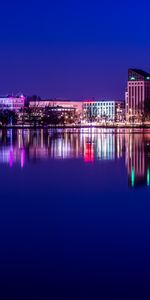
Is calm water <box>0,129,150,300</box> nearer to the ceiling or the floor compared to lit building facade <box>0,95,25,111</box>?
nearer to the floor

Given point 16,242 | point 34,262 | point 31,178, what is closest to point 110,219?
point 16,242

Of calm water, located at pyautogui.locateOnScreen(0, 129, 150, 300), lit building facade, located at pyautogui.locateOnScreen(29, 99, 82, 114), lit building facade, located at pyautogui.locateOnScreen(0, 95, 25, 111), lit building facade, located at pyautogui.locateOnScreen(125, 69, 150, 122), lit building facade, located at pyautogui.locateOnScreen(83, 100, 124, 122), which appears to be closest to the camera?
calm water, located at pyautogui.locateOnScreen(0, 129, 150, 300)

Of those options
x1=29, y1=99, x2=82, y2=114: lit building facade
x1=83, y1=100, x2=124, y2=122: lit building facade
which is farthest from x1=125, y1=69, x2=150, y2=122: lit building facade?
x1=29, y1=99, x2=82, y2=114: lit building facade

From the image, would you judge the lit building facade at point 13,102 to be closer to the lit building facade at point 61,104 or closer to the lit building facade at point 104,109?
the lit building facade at point 61,104

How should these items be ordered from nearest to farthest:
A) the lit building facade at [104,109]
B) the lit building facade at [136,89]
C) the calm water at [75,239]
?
the calm water at [75,239] → the lit building facade at [136,89] → the lit building facade at [104,109]

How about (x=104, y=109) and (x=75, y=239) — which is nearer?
(x=75, y=239)

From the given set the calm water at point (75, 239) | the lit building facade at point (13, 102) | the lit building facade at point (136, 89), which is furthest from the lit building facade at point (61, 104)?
the calm water at point (75, 239)

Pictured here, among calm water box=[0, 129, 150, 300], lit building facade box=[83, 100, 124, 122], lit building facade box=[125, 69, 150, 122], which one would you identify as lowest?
calm water box=[0, 129, 150, 300]

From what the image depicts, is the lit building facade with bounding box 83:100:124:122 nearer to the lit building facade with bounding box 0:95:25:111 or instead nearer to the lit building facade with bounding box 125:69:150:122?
the lit building facade with bounding box 125:69:150:122

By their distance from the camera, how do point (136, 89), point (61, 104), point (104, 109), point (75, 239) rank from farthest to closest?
point (61, 104) < point (104, 109) < point (136, 89) < point (75, 239)

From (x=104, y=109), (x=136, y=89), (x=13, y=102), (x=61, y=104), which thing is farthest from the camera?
(x=61, y=104)

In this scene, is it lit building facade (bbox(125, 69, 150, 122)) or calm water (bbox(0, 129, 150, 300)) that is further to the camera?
lit building facade (bbox(125, 69, 150, 122))

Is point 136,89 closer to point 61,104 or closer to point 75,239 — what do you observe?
point 61,104

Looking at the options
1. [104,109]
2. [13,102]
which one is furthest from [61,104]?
[13,102]
